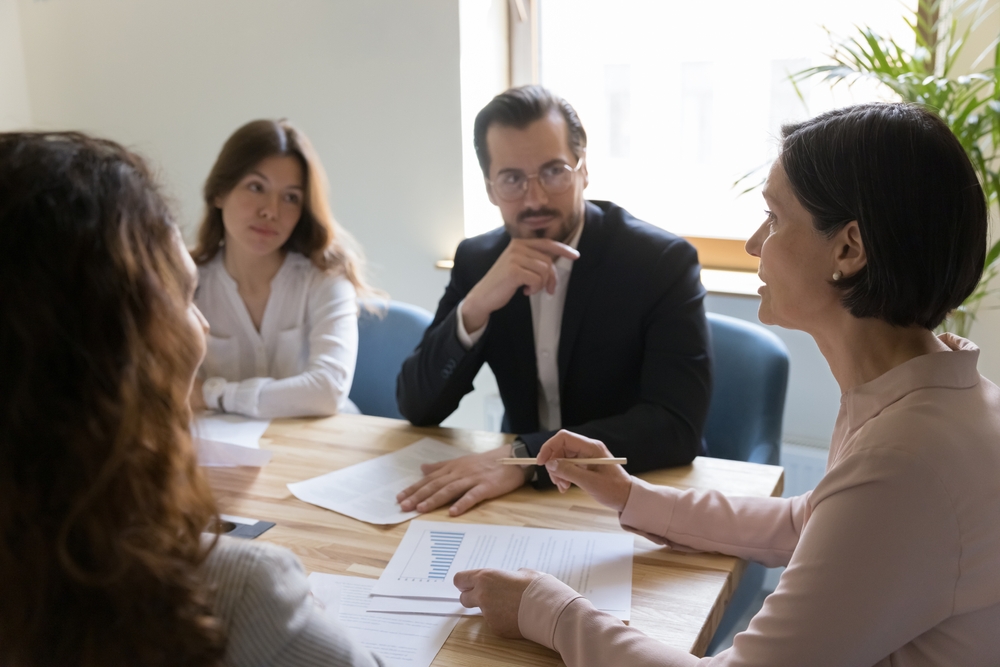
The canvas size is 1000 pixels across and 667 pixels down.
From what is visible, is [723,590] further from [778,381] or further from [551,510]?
[778,381]

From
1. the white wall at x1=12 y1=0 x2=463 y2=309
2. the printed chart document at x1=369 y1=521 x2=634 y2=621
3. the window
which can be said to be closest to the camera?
the printed chart document at x1=369 y1=521 x2=634 y2=621

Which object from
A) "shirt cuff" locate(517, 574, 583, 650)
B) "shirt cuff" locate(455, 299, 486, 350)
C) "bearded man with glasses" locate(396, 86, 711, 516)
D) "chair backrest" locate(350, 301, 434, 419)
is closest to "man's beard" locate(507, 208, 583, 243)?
"bearded man with glasses" locate(396, 86, 711, 516)

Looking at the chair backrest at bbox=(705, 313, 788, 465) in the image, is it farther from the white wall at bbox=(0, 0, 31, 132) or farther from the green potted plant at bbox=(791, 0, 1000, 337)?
the white wall at bbox=(0, 0, 31, 132)

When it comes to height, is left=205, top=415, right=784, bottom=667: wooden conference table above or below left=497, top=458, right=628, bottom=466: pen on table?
below

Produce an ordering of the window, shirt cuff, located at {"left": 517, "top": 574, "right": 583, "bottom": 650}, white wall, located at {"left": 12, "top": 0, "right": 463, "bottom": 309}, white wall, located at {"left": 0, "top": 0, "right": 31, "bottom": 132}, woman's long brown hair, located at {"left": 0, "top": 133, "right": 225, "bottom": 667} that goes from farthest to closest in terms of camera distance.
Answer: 1. white wall, located at {"left": 0, "top": 0, "right": 31, "bottom": 132}
2. white wall, located at {"left": 12, "top": 0, "right": 463, "bottom": 309}
3. the window
4. shirt cuff, located at {"left": 517, "top": 574, "right": 583, "bottom": 650}
5. woman's long brown hair, located at {"left": 0, "top": 133, "right": 225, "bottom": 667}

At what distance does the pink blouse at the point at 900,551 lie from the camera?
900mm

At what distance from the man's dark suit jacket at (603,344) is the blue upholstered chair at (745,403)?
0.52 ft

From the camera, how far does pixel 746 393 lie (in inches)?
76.2

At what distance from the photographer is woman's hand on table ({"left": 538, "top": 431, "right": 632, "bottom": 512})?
4.56ft

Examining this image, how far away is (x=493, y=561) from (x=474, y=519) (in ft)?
0.52

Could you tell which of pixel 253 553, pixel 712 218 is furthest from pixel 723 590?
pixel 712 218

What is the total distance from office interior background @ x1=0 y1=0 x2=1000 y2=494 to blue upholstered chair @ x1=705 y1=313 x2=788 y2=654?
79 cm

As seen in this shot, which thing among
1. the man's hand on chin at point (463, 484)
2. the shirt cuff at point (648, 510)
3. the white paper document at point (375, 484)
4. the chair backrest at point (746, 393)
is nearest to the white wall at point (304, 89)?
the chair backrest at point (746, 393)

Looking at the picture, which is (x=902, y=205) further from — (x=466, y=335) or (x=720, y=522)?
(x=466, y=335)
